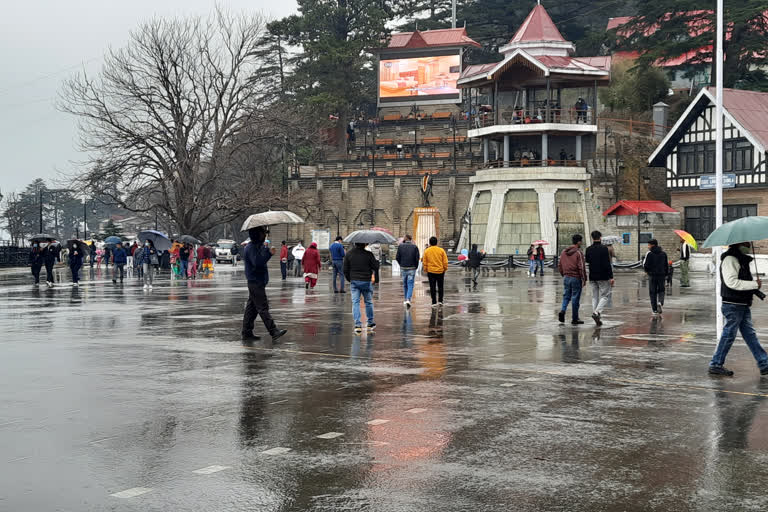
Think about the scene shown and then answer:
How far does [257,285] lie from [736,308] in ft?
25.0

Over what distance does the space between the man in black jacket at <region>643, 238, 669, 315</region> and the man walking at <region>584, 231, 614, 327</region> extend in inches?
87.5

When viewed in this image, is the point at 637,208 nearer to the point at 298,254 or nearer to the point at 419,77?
the point at 298,254

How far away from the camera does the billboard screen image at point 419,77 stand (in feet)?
236

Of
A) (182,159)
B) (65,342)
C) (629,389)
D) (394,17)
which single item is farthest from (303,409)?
(394,17)

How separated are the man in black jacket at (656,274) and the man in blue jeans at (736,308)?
26.8 ft

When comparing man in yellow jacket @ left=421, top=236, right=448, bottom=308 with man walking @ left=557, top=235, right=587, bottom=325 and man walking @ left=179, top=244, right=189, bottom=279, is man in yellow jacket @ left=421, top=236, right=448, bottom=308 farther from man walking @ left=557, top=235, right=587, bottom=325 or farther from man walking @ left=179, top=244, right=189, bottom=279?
man walking @ left=179, top=244, right=189, bottom=279

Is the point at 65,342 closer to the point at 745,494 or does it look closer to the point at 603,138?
the point at 745,494

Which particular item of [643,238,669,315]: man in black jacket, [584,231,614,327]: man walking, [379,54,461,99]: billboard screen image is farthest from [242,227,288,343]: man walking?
[379,54,461,99]: billboard screen image

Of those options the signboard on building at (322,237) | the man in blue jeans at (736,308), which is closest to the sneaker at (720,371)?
the man in blue jeans at (736,308)

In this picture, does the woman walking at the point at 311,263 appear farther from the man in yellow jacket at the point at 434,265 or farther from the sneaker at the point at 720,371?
the sneaker at the point at 720,371

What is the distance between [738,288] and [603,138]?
52730 millimetres

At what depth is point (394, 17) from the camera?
267ft

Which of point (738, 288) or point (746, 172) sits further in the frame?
point (746, 172)

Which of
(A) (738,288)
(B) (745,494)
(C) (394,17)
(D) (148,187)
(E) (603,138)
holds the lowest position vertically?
(B) (745,494)
